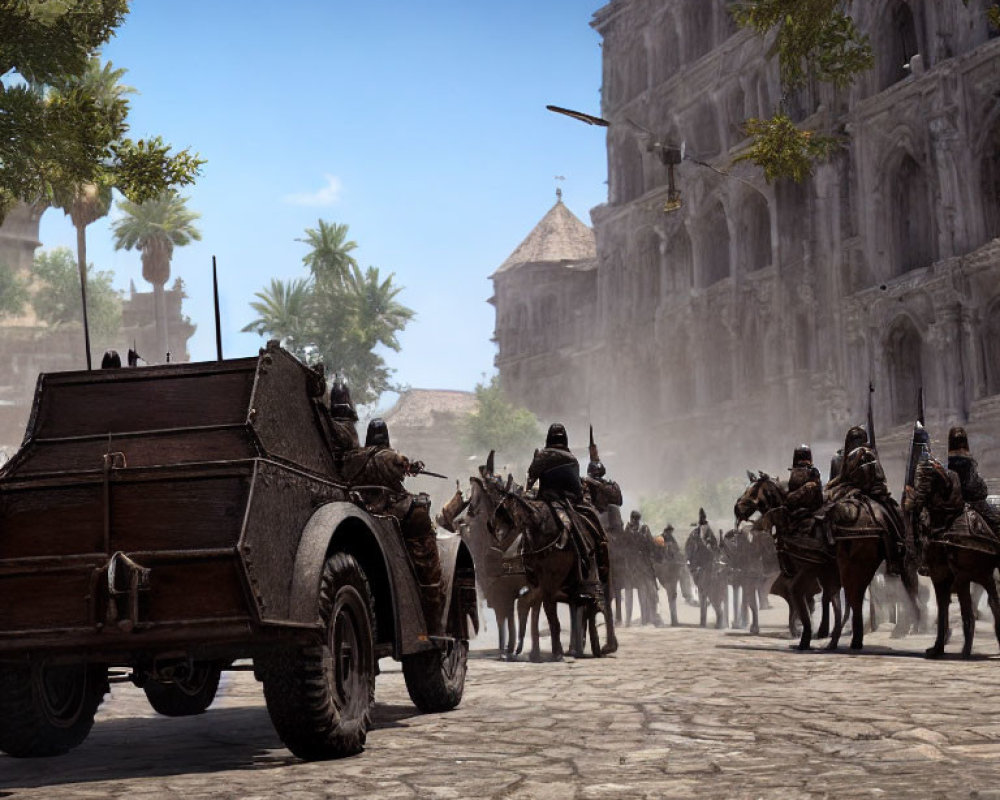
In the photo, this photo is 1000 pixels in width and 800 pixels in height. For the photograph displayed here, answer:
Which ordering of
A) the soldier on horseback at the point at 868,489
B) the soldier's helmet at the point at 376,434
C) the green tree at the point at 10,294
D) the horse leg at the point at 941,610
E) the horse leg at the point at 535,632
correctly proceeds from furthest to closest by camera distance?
the green tree at the point at 10,294
the horse leg at the point at 535,632
the soldier on horseback at the point at 868,489
the horse leg at the point at 941,610
the soldier's helmet at the point at 376,434

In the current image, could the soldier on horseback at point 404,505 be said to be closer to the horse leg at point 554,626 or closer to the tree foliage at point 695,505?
the horse leg at point 554,626

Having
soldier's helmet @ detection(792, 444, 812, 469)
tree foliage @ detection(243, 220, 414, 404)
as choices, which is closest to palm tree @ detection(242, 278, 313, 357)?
tree foliage @ detection(243, 220, 414, 404)

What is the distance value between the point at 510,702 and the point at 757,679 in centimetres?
271

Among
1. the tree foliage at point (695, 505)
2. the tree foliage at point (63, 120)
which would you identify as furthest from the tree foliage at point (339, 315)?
the tree foliage at point (63, 120)

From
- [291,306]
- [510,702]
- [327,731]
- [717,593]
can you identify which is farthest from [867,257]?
[291,306]

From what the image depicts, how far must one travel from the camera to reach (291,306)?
8800 cm

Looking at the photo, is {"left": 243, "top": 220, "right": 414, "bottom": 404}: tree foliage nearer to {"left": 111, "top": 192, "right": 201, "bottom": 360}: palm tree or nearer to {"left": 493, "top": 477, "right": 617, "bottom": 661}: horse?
{"left": 111, "top": 192, "right": 201, "bottom": 360}: palm tree

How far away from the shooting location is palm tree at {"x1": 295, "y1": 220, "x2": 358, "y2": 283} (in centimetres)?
8825

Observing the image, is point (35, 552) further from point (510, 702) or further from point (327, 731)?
point (510, 702)

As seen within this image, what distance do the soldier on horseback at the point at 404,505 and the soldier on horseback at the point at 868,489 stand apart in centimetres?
759

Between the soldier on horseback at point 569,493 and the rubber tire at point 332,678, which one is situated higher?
the soldier on horseback at point 569,493

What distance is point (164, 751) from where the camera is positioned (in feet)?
24.9

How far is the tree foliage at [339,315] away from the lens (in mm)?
86625

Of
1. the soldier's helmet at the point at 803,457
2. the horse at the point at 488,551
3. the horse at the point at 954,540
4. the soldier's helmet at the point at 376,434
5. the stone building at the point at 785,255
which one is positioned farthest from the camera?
the stone building at the point at 785,255
